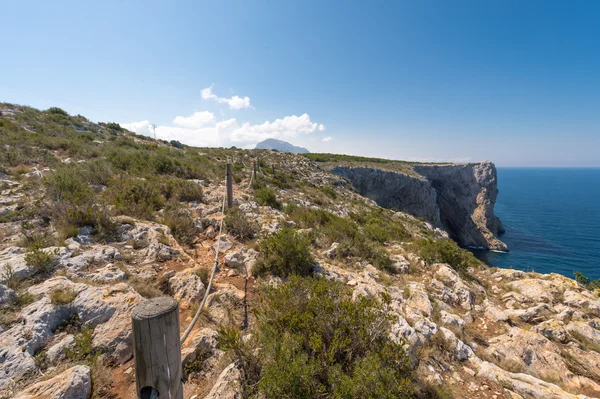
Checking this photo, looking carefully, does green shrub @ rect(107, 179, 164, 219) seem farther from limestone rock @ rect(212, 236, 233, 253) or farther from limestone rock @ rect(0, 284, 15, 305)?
limestone rock @ rect(0, 284, 15, 305)

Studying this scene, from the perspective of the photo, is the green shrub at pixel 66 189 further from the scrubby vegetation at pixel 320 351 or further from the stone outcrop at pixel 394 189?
the stone outcrop at pixel 394 189

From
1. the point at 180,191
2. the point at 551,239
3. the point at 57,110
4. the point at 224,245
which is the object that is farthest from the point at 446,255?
the point at 551,239

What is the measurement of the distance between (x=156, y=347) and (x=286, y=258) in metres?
3.84

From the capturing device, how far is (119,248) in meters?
5.18

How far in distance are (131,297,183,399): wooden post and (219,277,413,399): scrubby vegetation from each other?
3.27 ft

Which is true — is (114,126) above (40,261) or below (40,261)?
above

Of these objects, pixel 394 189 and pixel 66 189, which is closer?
pixel 66 189

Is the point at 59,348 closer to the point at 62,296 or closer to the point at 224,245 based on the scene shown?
the point at 62,296

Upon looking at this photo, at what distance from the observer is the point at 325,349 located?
3.13m

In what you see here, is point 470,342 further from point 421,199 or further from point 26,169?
point 421,199

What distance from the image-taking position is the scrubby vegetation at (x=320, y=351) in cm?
247

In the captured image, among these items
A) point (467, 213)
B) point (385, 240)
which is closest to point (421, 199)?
point (467, 213)

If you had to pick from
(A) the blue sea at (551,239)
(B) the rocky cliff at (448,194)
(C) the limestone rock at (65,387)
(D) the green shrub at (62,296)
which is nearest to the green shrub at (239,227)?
(D) the green shrub at (62,296)

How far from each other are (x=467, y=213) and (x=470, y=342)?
2041 inches
